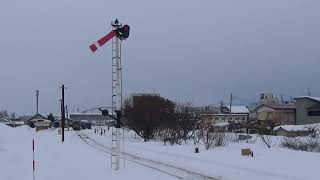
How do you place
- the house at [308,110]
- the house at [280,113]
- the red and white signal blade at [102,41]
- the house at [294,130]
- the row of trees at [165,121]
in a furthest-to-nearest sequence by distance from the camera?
the house at [280,113] → the house at [308,110] → the house at [294,130] → the row of trees at [165,121] → the red and white signal blade at [102,41]

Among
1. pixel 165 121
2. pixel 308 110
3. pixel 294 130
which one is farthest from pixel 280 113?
pixel 165 121

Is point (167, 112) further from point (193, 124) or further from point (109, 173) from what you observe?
point (109, 173)

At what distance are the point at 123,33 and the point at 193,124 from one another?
29.4 meters

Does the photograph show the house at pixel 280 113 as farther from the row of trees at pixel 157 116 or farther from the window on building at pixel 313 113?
the row of trees at pixel 157 116

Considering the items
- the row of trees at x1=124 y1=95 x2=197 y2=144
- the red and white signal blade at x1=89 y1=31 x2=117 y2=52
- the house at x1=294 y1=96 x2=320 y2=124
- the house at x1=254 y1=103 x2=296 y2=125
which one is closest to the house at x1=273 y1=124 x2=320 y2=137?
the row of trees at x1=124 y1=95 x2=197 y2=144

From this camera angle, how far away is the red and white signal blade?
65.1ft

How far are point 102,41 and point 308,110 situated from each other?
7610cm

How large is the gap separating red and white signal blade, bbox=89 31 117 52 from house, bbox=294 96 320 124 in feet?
238

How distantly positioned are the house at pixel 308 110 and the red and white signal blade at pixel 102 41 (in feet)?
238

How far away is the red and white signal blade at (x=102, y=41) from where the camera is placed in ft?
65.1

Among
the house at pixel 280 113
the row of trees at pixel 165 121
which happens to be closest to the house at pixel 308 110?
the house at pixel 280 113

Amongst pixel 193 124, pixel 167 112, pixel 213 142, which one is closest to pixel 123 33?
pixel 213 142

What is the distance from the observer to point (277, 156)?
2723 cm

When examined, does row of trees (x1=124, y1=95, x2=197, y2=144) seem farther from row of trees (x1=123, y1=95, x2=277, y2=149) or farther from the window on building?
A: the window on building
